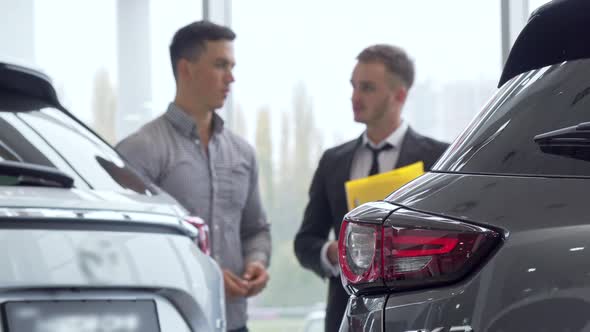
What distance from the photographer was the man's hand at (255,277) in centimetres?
460

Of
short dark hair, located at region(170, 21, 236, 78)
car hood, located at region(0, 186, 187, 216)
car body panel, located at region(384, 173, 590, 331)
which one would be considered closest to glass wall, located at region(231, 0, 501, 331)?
short dark hair, located at region(170, 21, 236, 78)

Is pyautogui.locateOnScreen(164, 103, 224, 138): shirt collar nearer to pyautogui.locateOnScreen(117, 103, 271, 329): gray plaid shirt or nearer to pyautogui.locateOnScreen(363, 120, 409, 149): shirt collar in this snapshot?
pyautogui.locateOnScreen(117, 103, 271, 329): gray plaid shirt

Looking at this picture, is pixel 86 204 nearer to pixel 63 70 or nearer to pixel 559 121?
pixel 559 121

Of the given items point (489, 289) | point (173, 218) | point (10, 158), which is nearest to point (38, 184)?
point (10, 158)

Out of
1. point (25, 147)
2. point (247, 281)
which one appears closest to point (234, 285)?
point (247, 281)

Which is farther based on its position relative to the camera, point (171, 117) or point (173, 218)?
point (171, 117)

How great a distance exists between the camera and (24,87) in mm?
3105

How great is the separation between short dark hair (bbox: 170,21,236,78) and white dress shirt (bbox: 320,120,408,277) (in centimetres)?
91

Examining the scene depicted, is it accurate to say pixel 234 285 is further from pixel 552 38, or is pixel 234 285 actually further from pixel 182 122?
pixel 552 38

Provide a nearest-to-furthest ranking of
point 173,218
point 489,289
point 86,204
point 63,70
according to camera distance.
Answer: point 489,289 → point 86,204 → point 173,218 → point 63,70

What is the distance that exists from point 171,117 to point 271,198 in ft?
9.20

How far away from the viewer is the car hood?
2.63 m

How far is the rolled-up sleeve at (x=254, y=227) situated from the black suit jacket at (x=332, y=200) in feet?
0.82

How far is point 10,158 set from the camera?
2787 millimetres
